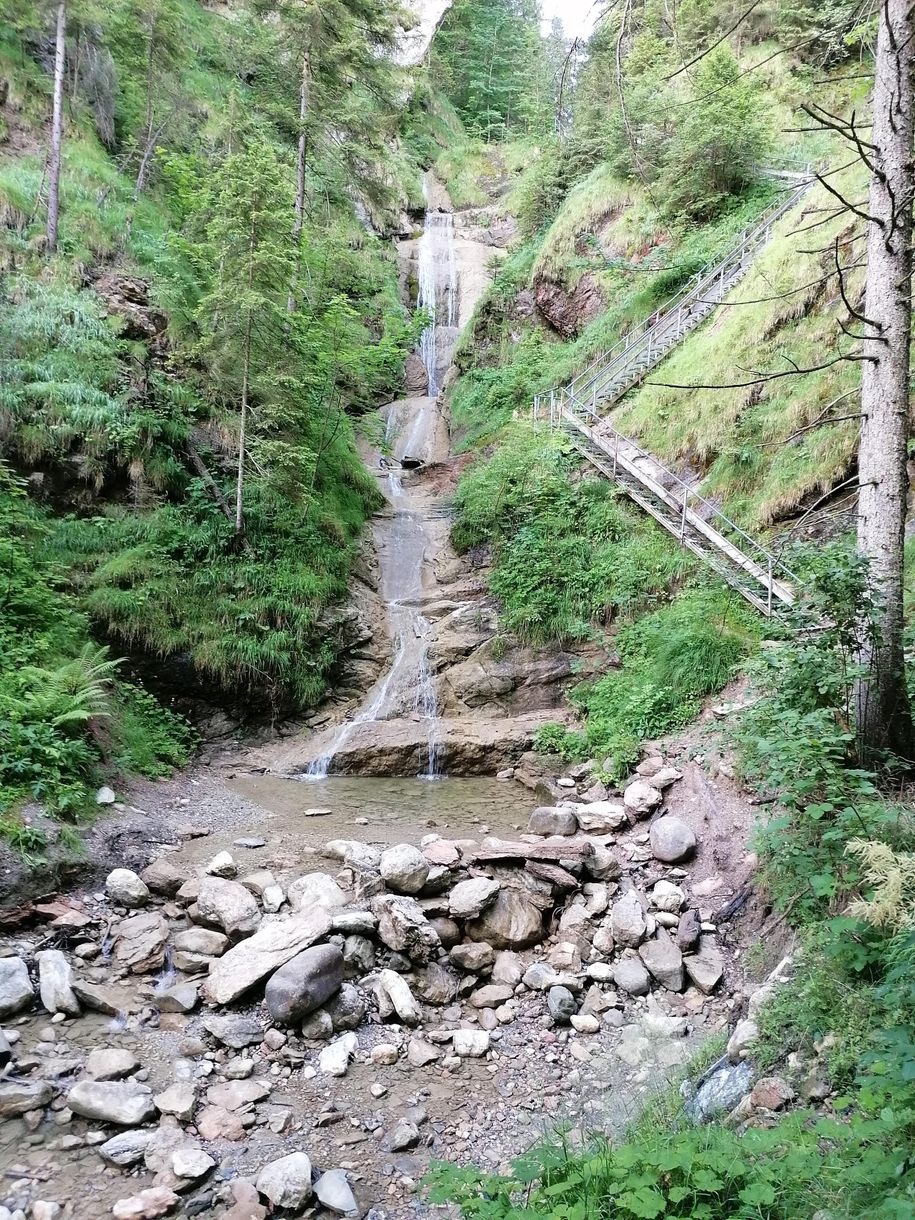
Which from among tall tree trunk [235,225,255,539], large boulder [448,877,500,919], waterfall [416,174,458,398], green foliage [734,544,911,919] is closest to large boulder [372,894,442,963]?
large boulder [448,877,500,919]

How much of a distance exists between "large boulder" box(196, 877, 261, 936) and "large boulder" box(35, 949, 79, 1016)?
3.65 ft

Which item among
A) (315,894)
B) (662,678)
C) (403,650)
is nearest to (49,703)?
(315,894)

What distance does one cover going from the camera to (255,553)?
1226 centimetres

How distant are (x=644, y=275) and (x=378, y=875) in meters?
16.6

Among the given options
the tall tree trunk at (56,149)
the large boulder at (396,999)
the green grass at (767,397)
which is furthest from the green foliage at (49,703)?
the green grass at (767,397)

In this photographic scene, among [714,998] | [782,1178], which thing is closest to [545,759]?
[714,998]

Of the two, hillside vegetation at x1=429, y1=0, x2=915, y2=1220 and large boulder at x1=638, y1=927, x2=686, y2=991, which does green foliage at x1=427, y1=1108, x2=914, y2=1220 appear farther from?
large boulder at x1=638, y1=927, x2=686, y2=991

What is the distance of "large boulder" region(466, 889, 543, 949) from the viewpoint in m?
6.07

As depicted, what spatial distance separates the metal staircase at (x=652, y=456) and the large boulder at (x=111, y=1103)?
26.5ft

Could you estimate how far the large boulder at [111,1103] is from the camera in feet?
13.4

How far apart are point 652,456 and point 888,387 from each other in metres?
8.64

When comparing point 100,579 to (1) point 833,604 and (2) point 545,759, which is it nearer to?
(2) point 545,759

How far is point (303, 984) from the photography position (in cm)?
501

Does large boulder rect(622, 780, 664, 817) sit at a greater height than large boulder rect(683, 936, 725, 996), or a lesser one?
greater
